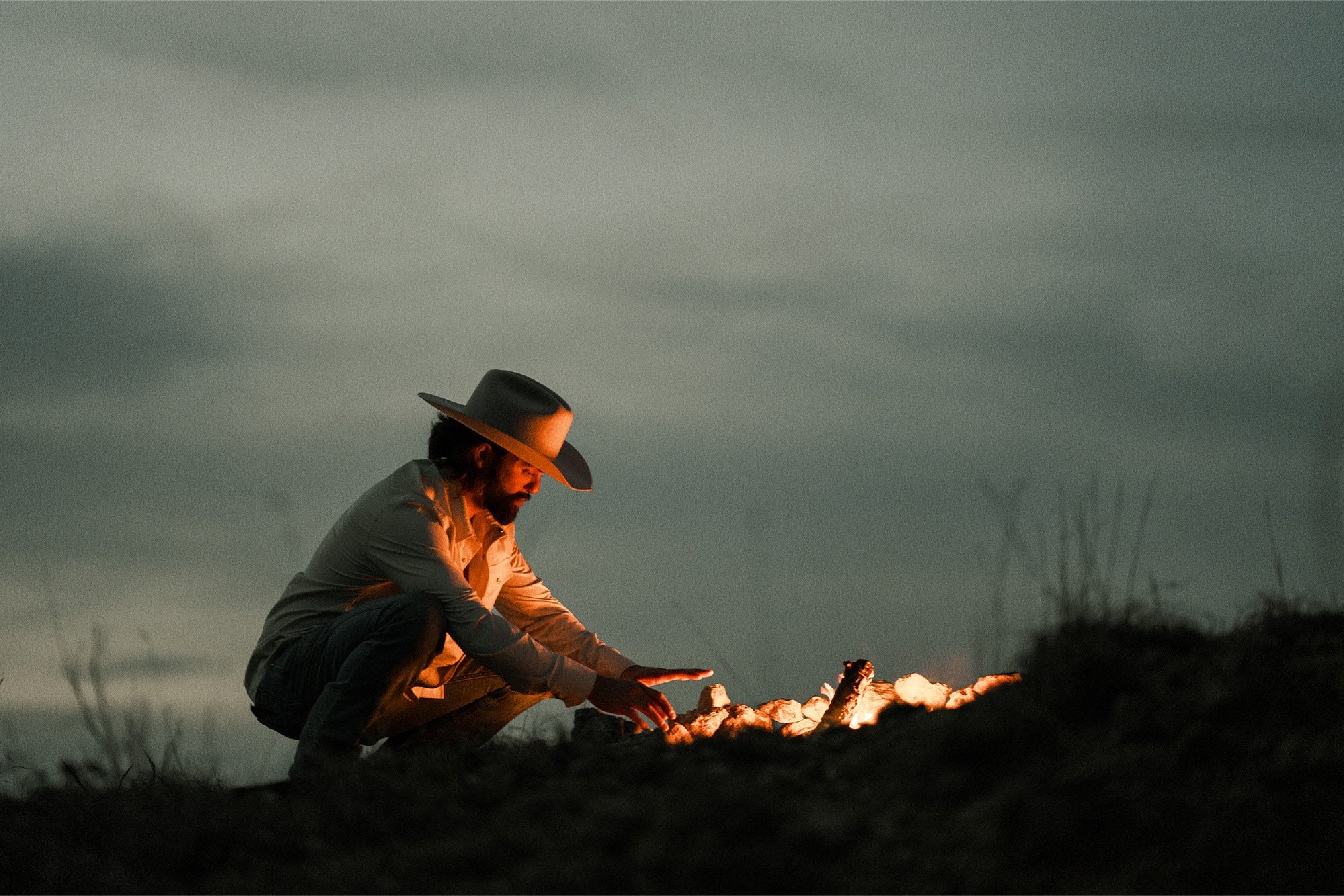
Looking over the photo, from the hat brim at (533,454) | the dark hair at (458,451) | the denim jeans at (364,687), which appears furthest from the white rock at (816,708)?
the dark hair at (458,451)

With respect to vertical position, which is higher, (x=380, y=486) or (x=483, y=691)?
(x=380, y=486)

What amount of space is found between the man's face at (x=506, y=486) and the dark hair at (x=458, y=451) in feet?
0.16

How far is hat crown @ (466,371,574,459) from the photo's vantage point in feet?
17.4

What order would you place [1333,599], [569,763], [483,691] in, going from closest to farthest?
[569,763] < [1333,599] < [483,691]

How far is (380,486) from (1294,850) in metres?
3.68

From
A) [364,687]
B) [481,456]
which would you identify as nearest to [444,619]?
[364,687]

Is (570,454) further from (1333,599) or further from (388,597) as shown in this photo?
(1333,599)

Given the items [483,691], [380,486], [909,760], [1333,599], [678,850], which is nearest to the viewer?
[678,850]

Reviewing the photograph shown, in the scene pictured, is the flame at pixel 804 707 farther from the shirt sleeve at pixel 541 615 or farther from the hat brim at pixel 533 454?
the hat brim at pixel 533 454

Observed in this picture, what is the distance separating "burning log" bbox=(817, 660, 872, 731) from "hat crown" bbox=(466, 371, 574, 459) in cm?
167

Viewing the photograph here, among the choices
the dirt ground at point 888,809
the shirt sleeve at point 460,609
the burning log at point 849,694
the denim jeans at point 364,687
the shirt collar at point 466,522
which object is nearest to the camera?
the dirt ground at point 888,809

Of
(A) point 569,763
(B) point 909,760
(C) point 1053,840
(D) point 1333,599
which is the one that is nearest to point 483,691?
(A) point 569,763

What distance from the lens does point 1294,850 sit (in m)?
2.89

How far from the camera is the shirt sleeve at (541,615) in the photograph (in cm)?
569
